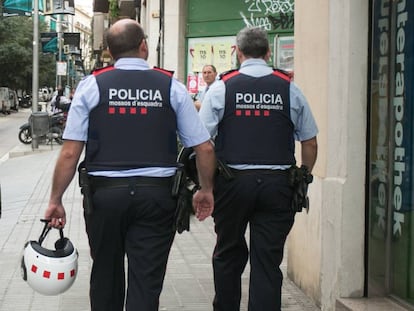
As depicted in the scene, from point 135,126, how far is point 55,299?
2.43 m

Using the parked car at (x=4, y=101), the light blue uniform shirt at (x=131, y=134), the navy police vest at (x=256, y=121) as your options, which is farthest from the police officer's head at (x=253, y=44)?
the parked car at (x=4, y=101)

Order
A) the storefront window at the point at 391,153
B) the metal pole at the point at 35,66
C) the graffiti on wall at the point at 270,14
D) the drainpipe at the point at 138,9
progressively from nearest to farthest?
the storefront window at the point at 391,153, the graffiti on wall at the point at 270,14, the metal pole at the point at 35,66, the drainpipe at the point at 138,9

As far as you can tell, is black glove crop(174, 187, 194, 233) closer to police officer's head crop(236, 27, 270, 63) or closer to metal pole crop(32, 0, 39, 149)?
police officer's head crop(236, 27, 270, 63)

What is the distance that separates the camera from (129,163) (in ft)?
12.3

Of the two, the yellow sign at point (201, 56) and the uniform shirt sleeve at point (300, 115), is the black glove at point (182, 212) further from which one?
the yellow sign at point (201, 56)

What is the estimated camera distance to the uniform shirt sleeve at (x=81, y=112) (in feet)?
12.3

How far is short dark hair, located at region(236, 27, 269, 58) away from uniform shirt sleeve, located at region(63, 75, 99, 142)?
1179 mm

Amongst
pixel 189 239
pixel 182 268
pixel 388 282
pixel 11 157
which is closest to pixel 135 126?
pixel 388 282

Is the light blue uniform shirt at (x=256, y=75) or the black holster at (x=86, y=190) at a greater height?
the light blue uniform shirt at (x=256, y=75)

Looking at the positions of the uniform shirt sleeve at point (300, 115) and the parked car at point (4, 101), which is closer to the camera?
the uniform shirt sleeve at point (300, 115)

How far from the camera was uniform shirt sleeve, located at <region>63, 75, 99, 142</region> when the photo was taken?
147 inches

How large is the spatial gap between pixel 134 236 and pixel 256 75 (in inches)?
53.4

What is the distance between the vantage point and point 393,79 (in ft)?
15.6

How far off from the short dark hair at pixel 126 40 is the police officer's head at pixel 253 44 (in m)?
0.86
